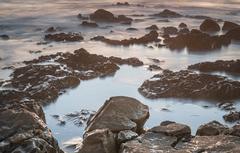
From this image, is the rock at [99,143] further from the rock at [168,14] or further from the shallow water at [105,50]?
the rock at [168,14]

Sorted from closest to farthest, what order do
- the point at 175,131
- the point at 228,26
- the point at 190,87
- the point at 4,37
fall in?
1. the point at 175,131
2. the point at 190,87
3. the point at 4,37
4. the point at 228,26

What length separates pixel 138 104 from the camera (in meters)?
11.3

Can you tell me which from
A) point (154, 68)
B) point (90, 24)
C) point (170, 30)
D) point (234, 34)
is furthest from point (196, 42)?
point (90, 24)

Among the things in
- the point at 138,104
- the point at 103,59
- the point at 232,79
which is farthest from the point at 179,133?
the point at 103,59

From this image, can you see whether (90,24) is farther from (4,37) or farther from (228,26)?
(228,26)

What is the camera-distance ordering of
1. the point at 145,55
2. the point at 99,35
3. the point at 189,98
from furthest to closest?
the point at 99,35
the point at 145,55
the point at 189,98

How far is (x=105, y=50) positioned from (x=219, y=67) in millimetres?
5331

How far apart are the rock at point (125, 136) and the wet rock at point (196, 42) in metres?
11.9

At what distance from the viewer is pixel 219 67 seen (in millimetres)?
17641

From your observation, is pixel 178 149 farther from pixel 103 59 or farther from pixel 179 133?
pixel 103 59

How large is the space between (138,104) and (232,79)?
6.08 meters

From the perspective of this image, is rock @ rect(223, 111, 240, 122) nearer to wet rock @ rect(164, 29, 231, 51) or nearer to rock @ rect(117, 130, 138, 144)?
rock @ rect(117, 130, 138, 144)

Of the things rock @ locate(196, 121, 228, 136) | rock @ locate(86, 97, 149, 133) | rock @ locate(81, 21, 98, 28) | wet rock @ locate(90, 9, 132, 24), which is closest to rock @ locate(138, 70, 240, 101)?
rock @ locate(86, 97, 149, 133)

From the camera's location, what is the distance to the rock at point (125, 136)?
9891 millimetres
